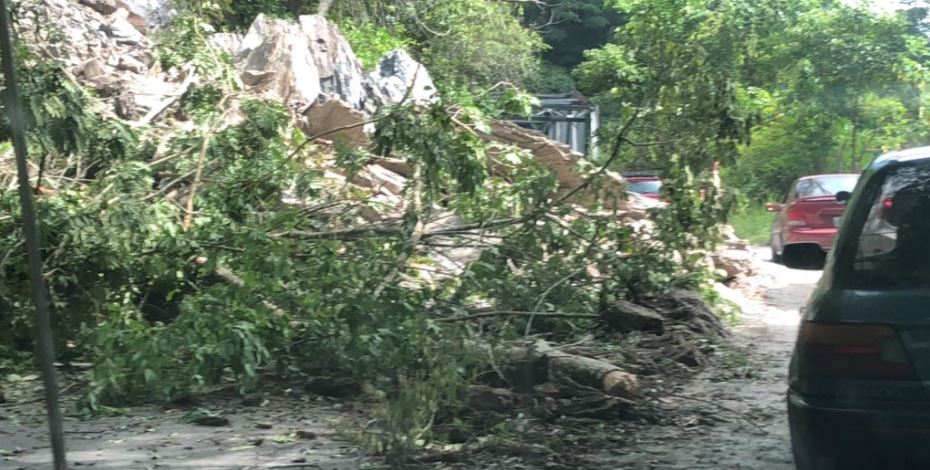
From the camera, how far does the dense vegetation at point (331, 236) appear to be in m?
7.27

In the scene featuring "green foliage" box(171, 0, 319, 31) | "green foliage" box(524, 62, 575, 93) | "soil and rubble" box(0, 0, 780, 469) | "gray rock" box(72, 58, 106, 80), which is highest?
"green foliage" box(171, 0, 319, 31)

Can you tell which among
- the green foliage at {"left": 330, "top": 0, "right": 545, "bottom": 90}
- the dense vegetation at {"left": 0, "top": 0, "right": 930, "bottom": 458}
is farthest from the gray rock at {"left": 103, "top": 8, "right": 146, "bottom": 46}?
the green foliage at {"left": 330, "top": 0, "right": 545, "bottom": 90}

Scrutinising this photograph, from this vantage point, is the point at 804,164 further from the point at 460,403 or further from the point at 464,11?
the point at 460,403

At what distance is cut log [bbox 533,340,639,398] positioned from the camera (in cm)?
664

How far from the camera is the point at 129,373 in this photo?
23.3 ft

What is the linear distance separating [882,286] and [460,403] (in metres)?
2.99

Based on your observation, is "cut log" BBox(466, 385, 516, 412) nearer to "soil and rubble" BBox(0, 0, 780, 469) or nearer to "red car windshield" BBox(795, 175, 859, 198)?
"soil and rubble" BBox(0, 0, 780, 469)

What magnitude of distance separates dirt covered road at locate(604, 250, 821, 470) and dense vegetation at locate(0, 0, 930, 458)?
1.13 m

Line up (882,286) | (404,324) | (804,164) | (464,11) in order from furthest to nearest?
(464,11), (804,164), (404,324), (882,286)

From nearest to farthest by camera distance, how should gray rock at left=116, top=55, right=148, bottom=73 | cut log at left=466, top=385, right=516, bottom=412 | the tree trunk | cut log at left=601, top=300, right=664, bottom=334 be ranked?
cut log at left=466, top=385, right=516, bottom=412 < cut log at left=601, top=300, right=664, bottom=334 < gray rock at left=116, top=55, right=148, bottom=73 < the tree trunk

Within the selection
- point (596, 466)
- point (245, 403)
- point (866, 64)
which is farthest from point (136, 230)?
point (866, 64)

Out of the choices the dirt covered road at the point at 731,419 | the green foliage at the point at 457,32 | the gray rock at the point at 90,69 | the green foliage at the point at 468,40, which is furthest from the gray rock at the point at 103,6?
the dirt covered road at the point at 731,419

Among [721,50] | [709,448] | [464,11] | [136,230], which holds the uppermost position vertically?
[464,11]

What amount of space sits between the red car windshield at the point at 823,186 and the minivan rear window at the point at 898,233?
1072 centimetres
